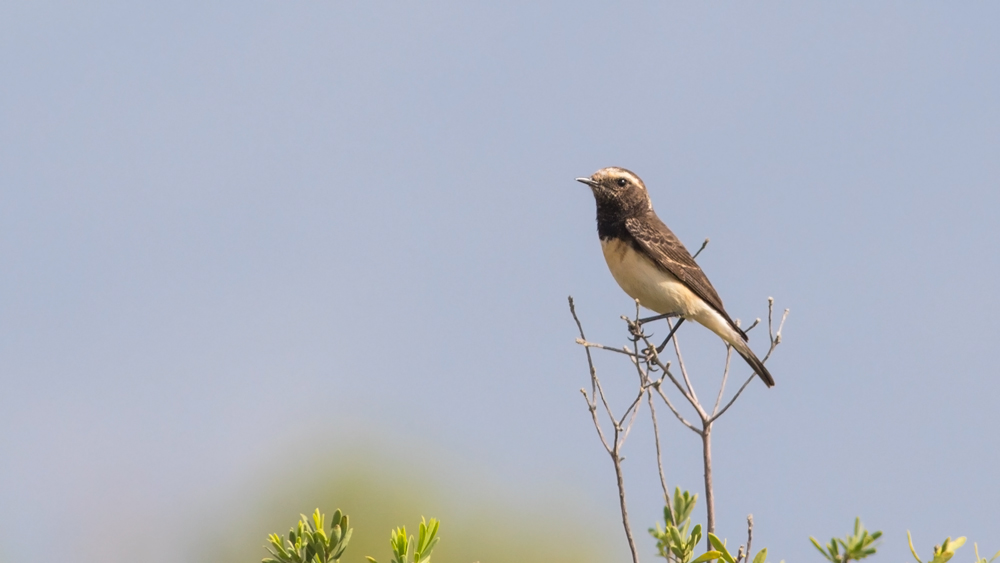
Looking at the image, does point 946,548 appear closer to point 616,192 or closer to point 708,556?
point 708,556

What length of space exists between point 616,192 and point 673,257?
96 cm

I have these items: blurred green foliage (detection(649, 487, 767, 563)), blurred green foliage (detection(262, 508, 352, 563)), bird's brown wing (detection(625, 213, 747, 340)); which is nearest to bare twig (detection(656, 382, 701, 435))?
blurred green foliage (detection(649, 487, 767, 563))

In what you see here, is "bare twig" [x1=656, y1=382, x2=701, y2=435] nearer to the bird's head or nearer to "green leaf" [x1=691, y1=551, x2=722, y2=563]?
"green leaf" [x1=691, y1=551, x2=722, y2=563]

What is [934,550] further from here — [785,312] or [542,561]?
[542,561]

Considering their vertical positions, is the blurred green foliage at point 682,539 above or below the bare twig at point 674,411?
below

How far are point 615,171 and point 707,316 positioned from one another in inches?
70.3

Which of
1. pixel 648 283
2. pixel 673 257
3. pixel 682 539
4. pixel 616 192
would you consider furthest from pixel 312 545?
pixel 616 192

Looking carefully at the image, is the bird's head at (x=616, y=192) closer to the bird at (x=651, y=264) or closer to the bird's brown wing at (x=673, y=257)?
the bird at (x=651, y=264)

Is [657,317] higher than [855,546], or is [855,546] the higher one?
[657,317]

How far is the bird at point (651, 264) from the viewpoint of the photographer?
10117 mm

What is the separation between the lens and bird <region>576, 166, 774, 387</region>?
398 inches

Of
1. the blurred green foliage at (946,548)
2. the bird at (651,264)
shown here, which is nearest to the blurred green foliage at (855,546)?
the blurred green foliage at (946,548)

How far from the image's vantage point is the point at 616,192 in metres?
10.8

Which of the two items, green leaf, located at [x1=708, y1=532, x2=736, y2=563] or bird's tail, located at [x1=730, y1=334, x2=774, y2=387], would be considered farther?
bird's tail, located at [x1=730, y1=334, x2=774, y2=387]
